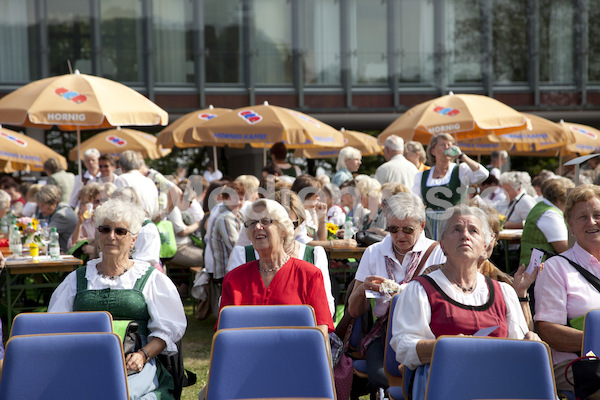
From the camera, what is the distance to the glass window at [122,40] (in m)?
19.3

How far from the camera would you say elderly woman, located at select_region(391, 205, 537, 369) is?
11.6 feet

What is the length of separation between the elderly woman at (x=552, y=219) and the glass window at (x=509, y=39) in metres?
15.4

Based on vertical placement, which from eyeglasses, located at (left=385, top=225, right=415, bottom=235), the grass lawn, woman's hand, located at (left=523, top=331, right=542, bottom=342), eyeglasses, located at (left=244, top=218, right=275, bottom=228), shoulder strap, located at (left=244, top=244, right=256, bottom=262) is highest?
eyeglasses, located at (left=244, top=218, right=275, bottom=228)

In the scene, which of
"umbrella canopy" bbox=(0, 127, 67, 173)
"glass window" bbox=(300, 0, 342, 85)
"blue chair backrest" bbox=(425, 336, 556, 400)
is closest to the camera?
"blue chair backrest" bbox=(425, 336, 556, 400)

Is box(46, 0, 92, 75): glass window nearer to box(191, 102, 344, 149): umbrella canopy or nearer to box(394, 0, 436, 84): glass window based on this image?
box(394, 0, 436, 84): glass window

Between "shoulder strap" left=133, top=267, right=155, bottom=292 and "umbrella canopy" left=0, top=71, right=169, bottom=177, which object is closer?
"shoulder strap" left=133, top=267, right=155, bottom=292

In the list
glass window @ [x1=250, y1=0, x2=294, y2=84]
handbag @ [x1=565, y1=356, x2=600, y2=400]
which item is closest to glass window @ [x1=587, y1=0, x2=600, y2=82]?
glass window @ [x1=250, y1=0, x2=294, y2=84]

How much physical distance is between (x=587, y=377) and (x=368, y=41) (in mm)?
18096

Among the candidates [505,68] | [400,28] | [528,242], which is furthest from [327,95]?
[528,242]

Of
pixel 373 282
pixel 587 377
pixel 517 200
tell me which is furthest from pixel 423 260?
pixel 517 200

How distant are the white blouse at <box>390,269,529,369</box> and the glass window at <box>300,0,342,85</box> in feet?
55.7

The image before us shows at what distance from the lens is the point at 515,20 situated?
21078 mm

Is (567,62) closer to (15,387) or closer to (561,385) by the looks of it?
(561,385)

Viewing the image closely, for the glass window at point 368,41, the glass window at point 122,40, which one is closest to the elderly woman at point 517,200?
the glass window at point 368,41
